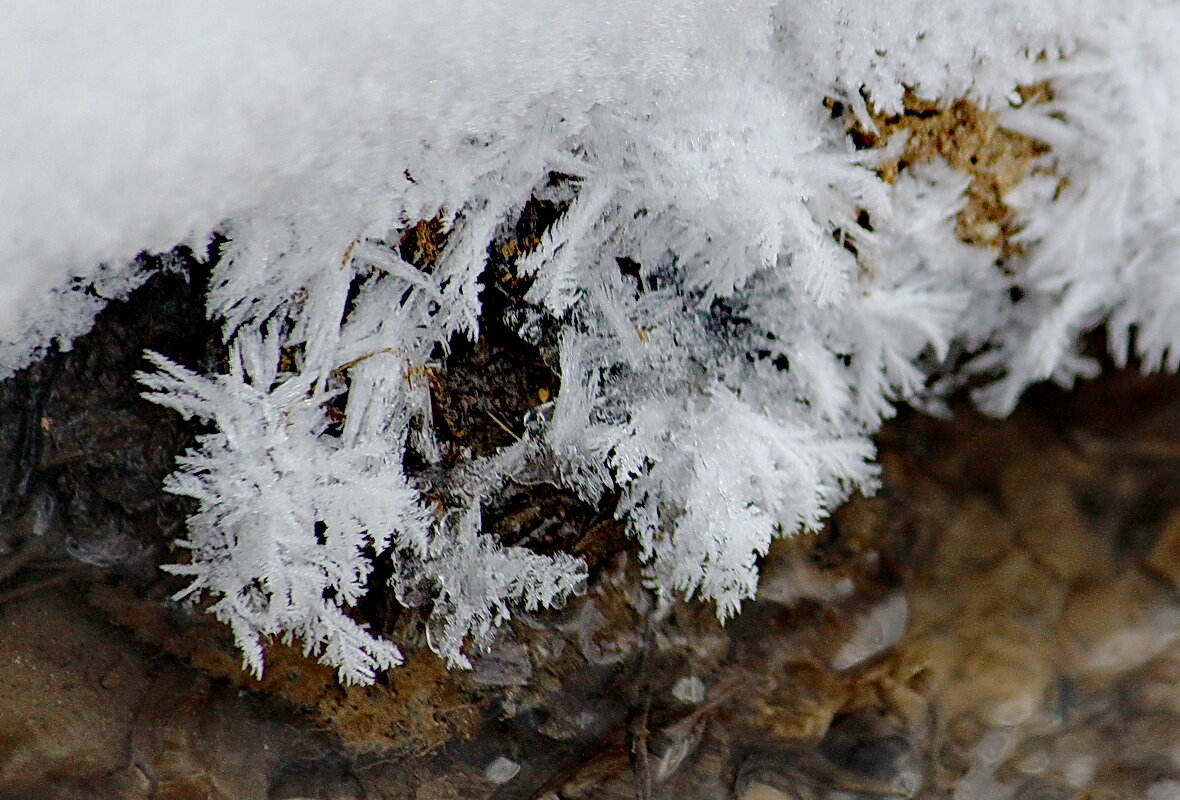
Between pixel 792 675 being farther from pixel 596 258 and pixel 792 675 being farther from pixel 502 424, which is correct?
pixel 596 258

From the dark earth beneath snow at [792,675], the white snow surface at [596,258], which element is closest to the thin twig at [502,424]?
the white snow surface at [596,258]

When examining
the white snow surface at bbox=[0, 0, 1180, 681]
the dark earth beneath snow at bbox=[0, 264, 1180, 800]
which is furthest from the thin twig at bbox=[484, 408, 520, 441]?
the dark earth beneath snow at bbox=[0, 264, 1180, 800]

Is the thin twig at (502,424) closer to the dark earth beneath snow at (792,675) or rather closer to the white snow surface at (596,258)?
the white snow surface at (596,258)

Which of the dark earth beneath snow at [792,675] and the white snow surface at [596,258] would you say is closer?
the white snow surface at [596,258]

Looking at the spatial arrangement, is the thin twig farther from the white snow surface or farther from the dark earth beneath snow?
the dark earth beneath snow

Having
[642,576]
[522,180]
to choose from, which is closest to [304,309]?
[522,180]

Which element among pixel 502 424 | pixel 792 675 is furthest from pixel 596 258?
pixel 792 675
